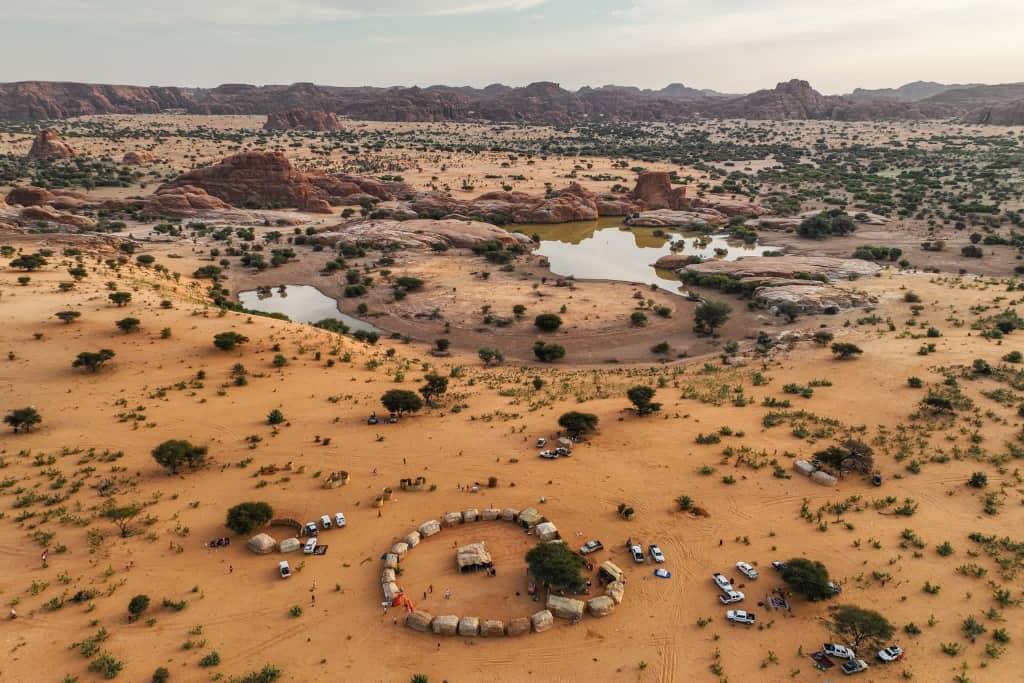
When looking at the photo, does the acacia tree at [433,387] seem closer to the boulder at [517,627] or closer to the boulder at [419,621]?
the boulder at [419,621]

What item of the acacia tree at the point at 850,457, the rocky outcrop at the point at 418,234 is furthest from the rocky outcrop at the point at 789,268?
the acacia tree at the point at 850,457

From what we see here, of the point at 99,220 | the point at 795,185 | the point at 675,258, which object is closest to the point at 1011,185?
the point at 795,185

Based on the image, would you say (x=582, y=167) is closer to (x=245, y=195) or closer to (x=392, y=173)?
(x=392, y=173)

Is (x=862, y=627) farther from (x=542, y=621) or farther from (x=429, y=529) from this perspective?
(x=429, y=529)

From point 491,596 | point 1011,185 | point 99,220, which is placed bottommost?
point 491,596

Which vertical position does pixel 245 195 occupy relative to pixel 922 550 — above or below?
above

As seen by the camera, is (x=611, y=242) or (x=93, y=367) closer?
(x=93, y=367)

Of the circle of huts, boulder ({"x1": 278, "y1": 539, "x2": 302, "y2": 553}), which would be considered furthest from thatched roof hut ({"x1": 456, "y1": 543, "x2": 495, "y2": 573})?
boulder ({"x1": 278, "y1": 539, "x2": 302, "y2": 553})
